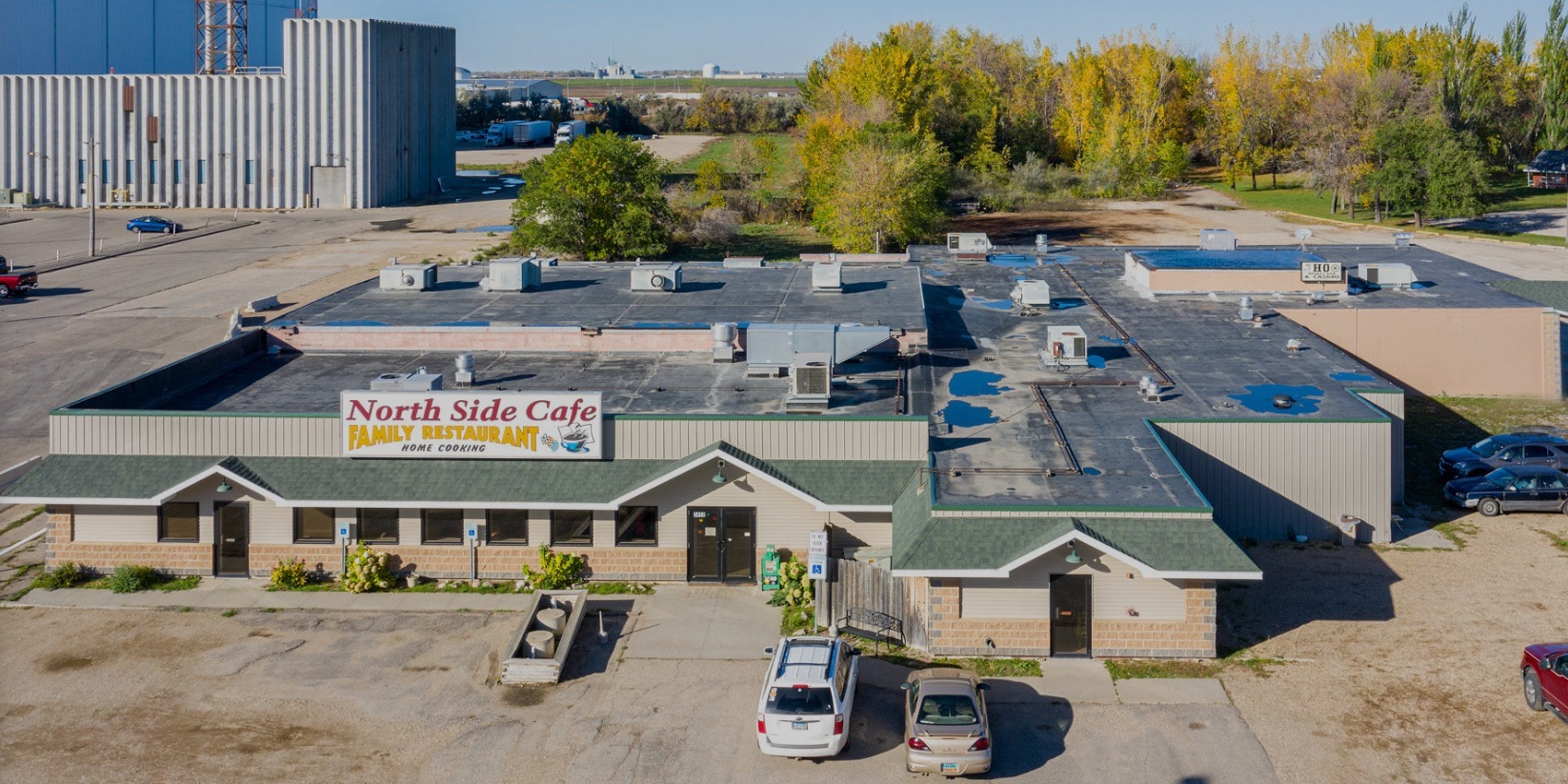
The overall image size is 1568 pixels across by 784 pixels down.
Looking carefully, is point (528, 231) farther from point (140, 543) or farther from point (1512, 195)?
point (1512, 195)

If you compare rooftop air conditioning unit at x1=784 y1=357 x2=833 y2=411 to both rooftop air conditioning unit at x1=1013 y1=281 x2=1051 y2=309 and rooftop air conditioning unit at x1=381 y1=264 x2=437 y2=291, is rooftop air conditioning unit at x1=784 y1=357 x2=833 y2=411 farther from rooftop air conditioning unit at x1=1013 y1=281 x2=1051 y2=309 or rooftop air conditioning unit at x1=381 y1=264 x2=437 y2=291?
rooftop air conditioning unit at x1=381 y1=264 x2=437 y2=291

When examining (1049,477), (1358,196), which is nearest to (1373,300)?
(1049,477)

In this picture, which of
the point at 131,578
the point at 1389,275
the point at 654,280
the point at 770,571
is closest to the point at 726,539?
the point at 770,571

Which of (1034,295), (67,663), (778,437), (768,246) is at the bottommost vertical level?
(67,663)

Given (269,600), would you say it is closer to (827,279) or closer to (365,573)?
(365,573)

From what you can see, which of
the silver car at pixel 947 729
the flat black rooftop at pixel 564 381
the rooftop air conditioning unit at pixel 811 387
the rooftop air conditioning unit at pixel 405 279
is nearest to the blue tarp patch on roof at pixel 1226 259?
the flat black rooftop at pixel 564 381

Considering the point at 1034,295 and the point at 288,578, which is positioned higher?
the point at 1034,295

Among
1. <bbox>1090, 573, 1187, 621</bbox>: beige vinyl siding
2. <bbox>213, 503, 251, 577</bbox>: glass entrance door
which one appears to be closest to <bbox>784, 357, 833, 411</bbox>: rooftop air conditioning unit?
<bbox>1090, 573, 1187, 621</bbox>: beige vinyl siding
